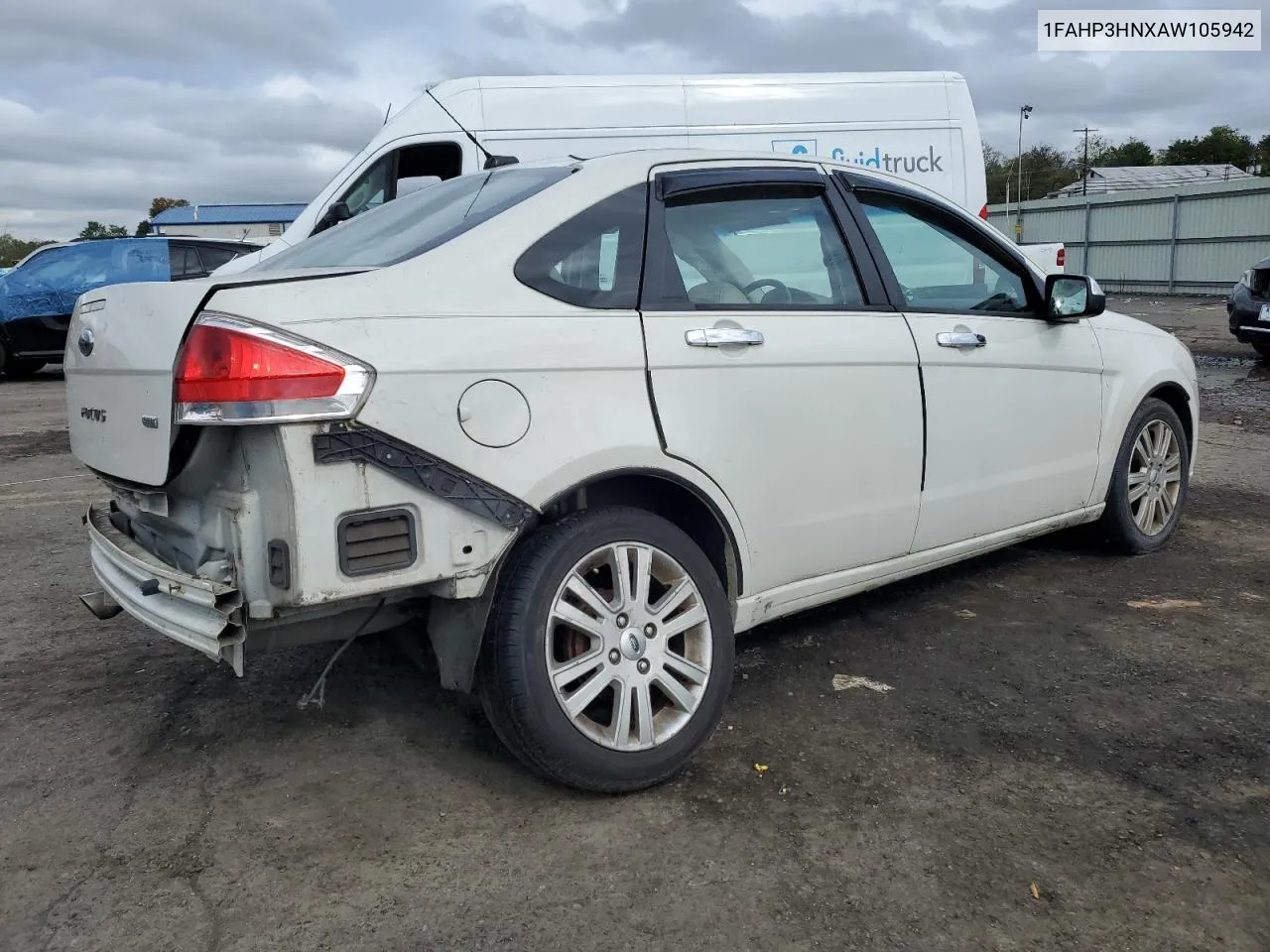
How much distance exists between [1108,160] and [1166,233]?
251 feet

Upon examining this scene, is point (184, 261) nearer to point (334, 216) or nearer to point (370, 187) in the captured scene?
point (370, 187)

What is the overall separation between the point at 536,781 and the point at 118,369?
5.14 feet

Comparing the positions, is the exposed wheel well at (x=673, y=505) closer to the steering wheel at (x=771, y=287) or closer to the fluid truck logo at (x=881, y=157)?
the steering wheel at (x=771, y=287)

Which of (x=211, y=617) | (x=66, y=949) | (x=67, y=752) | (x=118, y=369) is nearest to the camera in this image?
(x=66, y=949)

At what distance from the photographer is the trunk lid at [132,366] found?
2.69 m

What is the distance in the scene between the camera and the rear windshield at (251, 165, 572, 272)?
3.12 metres

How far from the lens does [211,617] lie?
2643 millimetres

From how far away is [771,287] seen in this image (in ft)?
11.6

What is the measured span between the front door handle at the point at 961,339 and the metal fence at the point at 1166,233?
76.4 feet

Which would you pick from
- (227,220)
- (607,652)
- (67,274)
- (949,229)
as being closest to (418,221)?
(607,652)

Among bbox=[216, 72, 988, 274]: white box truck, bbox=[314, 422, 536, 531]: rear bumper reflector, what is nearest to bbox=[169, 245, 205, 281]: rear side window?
bbox=[216, 72, 988, 274]: white box truck

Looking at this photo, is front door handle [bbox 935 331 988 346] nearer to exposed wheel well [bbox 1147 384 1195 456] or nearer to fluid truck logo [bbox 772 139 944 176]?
exposed wheel well [bbox 1147 384 1195 456]

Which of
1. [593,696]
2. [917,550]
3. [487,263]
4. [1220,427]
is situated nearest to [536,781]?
[593,696]

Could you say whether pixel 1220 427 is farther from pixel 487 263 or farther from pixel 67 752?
pixel 67 752
